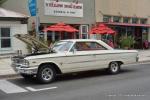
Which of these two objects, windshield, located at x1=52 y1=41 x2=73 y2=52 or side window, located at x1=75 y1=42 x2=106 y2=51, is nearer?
windshield, located at x1=52 y1=41 x2=73 y2=52

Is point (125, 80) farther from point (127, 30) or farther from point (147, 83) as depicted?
point (127, 30)

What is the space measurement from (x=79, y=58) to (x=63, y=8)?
1329 cm

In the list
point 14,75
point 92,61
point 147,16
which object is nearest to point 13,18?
point 14,75

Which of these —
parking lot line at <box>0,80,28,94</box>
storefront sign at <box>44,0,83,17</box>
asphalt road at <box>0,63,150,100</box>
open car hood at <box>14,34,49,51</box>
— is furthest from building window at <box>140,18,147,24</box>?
parking lot line at <box>0,80,28,94</box>

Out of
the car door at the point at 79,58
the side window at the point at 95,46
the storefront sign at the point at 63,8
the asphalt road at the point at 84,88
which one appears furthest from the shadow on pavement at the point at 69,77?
the storefront sign at the point at 63,8

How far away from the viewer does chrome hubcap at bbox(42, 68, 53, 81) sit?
1137cm

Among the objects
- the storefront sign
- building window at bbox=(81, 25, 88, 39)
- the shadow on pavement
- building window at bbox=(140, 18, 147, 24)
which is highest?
the storefront sign

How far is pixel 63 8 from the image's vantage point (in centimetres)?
2488

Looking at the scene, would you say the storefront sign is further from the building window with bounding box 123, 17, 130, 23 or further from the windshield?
the windshield

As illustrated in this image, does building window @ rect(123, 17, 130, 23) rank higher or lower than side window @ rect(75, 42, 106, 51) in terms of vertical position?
higher

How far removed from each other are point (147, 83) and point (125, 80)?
3.23 ft

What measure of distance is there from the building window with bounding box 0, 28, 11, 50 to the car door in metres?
10.4

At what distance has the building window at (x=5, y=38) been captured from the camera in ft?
70.8

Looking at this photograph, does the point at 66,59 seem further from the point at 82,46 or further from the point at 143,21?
the point at 143,21
